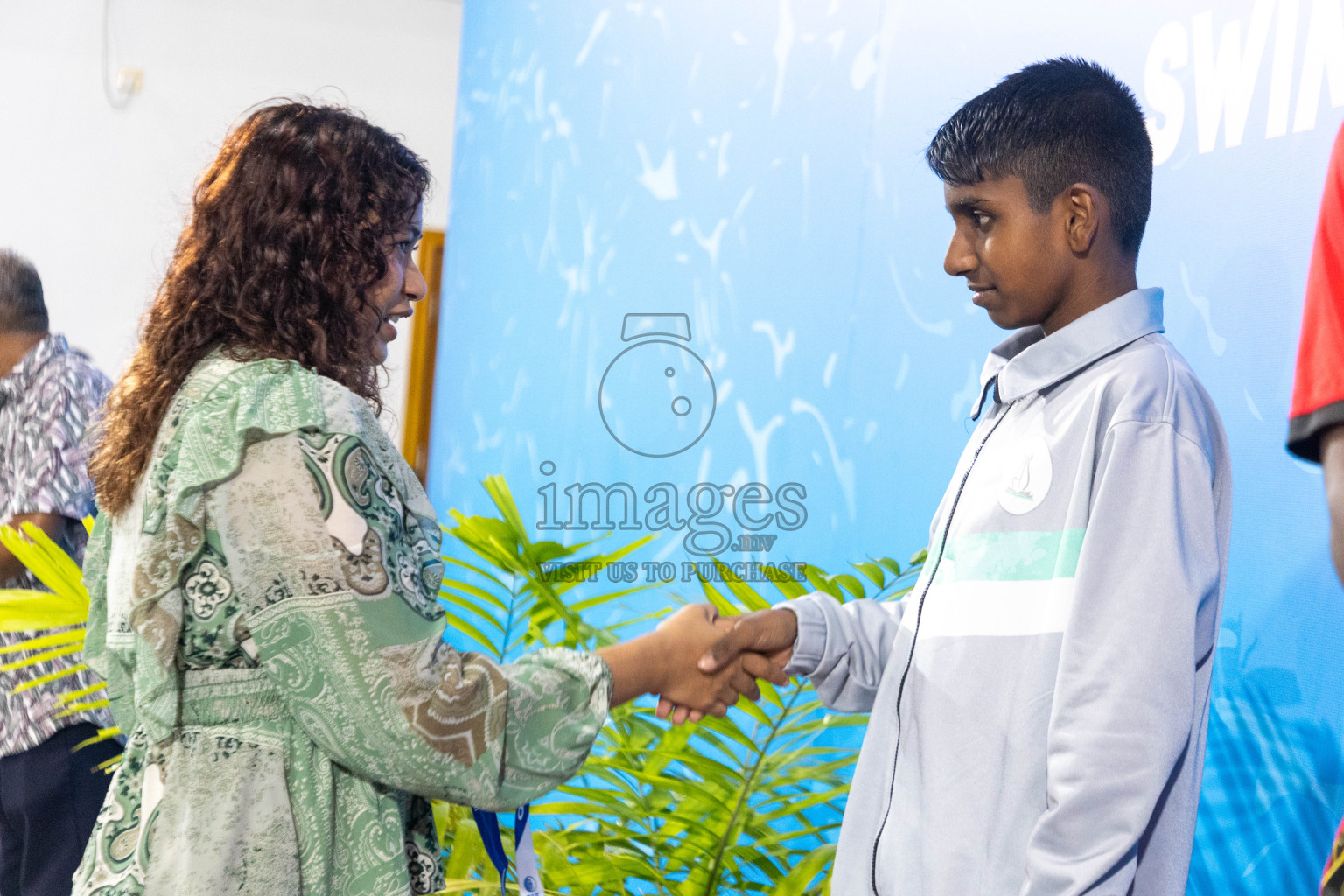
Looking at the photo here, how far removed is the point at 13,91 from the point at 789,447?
488cm

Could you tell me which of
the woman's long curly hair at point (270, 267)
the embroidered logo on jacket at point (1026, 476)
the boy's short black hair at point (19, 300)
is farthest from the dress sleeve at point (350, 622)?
the boy's short black hair at point (19, 300)

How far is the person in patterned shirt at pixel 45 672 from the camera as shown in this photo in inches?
95.8

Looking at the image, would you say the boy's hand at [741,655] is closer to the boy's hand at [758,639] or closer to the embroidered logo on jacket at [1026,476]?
the boy's hand at [758,639]

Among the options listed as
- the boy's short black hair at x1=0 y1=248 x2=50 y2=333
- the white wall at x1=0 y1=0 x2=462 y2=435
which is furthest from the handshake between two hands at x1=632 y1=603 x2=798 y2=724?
the white wall at x1=0 y1=0 x2=462 y2=435

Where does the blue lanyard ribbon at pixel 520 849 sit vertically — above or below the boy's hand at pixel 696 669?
below

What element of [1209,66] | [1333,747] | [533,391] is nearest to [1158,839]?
[1333,747]

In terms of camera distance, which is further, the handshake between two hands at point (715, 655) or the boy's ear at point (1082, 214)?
the handshake between two hands at point (715, 655)

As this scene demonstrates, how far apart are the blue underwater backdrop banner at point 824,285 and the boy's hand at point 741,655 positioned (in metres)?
0.58

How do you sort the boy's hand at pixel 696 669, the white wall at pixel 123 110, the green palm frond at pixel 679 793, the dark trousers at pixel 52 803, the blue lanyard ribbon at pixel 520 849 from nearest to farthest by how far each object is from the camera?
the blue lanyard ribbon at pixel 520 849 → the boy's hand at pixel 696 669 → the green palm frond at pixel 679 793 → the dark trousers at pixel 52 803 → the white wall at pixel 123 110

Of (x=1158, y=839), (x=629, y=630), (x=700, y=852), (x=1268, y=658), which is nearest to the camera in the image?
(x=1158, y=839)

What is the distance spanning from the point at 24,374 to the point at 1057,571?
2.39 m

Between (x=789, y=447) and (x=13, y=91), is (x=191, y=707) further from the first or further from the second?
(x=13, y=91)

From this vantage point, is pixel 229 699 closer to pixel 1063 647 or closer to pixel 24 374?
pixel 1063 647

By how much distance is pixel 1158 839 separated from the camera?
109 centimetres
